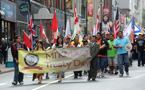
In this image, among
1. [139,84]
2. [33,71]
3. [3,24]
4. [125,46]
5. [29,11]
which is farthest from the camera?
[29,11]

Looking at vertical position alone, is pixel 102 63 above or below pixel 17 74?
above

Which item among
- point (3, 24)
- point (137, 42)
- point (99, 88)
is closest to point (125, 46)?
point (99, 88)

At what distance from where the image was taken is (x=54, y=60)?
67.8 ft

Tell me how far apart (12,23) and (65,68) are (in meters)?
24.7

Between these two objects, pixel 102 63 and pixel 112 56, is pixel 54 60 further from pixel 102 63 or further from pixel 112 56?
pixel 112 56

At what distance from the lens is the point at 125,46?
21781 mm

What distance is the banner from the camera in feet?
66.5

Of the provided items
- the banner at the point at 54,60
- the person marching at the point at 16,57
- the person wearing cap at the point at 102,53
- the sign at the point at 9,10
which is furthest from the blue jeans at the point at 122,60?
the sign at the point at 9,10

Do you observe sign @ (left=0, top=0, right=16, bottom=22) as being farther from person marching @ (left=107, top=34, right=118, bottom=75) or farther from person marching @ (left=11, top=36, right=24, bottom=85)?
person marching @ (left=11, top=36, right=24, bottom=85)

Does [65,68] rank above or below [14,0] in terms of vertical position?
below

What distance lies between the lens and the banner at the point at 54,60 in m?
20.3

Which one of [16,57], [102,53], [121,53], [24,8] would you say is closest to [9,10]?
[24,8]

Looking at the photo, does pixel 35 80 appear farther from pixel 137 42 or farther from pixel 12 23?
pixel 12 23

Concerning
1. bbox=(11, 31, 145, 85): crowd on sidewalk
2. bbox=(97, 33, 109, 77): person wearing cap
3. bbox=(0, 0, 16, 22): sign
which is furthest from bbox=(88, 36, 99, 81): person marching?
bbox=(0, 0, 16, 22): sign
